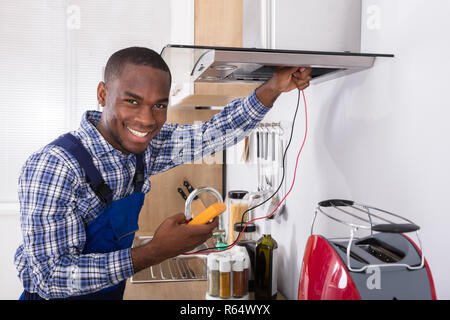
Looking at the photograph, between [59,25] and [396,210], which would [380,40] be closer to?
[396,210]

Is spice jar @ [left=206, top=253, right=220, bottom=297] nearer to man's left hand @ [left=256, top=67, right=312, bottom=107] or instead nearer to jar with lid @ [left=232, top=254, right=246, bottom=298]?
jar with lid @ [left=232, top=254, right=246, bottom=298]

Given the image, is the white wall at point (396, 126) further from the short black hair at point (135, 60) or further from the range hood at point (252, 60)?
the short black hair at point (135, 60)

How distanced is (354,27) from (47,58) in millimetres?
2770

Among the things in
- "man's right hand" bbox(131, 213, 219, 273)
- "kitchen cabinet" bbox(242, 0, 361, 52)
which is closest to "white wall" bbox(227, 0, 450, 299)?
"kitchen cabinet" bbox(242, 0, 361, 52)

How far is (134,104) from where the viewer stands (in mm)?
1104

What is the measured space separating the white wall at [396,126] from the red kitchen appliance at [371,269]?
0.46 feet


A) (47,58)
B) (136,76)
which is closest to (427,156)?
(136,76)

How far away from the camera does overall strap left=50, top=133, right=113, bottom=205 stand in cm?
106

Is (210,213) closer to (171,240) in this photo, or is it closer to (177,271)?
(171,240)

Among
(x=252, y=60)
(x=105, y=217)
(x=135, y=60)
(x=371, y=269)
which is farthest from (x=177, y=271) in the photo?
(x=371, y=269)

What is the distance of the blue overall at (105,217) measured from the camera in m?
1.08

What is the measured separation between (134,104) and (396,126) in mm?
648

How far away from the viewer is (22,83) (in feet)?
10.4

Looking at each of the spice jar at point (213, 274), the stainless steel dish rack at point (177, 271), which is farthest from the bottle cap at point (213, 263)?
the stainless steel dish rack at point (177, 271)
